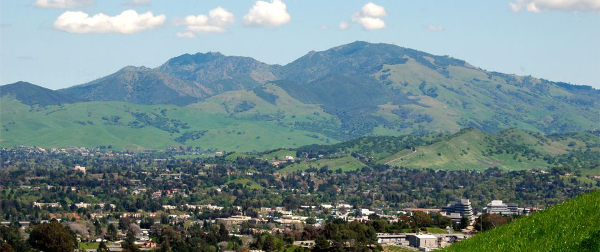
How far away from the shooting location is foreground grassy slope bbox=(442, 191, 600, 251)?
34062 mm

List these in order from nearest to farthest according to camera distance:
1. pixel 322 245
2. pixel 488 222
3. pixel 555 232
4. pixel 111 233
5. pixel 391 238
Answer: pixel 555 232
pixel 322 245
pixel 391 238
pixel 488 222
pixel 111 233

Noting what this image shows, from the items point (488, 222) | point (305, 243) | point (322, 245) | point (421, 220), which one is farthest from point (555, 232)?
point (421, 220)

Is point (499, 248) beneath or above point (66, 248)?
above

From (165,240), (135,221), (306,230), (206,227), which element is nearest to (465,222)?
(306,230)

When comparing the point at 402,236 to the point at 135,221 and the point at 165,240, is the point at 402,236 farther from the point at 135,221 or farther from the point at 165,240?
the point at 135,221

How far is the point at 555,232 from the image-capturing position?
1451 inches

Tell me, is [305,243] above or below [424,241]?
below

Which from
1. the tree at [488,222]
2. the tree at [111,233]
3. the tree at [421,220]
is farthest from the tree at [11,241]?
the tree at [488,222]

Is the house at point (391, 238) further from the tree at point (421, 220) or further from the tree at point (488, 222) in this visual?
the tree at point (421, 220)

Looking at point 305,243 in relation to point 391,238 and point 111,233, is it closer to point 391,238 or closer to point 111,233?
point 391,238

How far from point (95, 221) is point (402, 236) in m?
77.2

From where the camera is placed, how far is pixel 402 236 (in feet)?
356

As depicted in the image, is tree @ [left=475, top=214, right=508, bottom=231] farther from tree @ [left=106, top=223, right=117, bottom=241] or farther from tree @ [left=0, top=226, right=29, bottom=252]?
tree @ [left=106, top=223, right=117, bottom=241]

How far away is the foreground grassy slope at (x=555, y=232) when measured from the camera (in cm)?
3406
